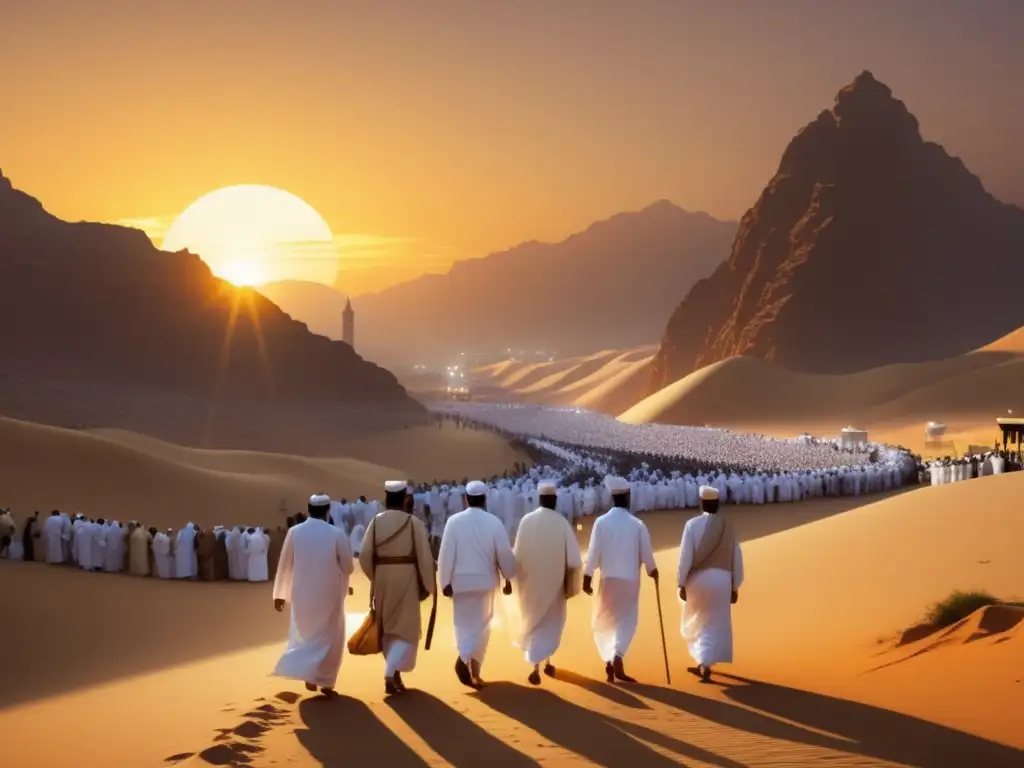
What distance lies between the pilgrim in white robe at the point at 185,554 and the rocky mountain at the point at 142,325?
60.4 metres

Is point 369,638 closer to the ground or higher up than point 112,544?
closer to the ground

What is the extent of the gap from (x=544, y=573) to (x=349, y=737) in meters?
2.69

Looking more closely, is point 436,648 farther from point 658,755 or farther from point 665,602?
point 658,755

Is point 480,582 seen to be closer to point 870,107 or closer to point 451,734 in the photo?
point 451,734

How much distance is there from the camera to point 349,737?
7.32m

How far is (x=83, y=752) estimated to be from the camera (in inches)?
310

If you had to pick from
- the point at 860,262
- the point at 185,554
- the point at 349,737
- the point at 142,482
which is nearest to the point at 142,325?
the point at 142,482

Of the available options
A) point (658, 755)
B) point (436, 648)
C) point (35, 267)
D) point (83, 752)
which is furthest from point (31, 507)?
point (35, 267)

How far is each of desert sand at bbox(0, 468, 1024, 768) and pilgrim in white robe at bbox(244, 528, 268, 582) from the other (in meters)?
2.03

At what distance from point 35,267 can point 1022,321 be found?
9850 centimetres

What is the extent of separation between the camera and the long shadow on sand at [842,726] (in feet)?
22.0

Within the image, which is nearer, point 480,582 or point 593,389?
point 480,582

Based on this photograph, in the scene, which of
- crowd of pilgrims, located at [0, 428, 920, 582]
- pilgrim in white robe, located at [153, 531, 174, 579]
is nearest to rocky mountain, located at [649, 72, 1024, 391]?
crowd of pilgrims, located at [0, 428, 920, 582]

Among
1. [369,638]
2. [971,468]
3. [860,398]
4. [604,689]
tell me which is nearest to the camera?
[604,689]
